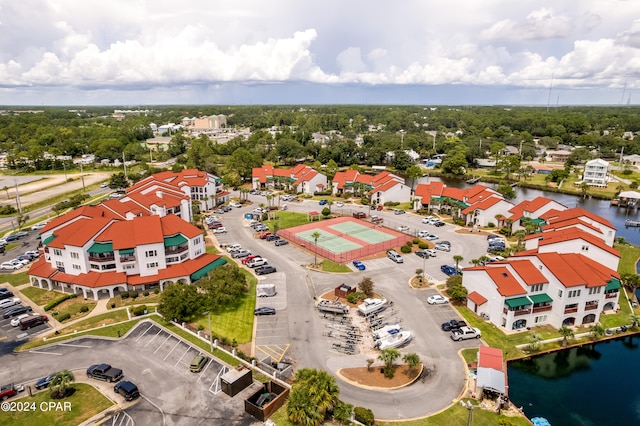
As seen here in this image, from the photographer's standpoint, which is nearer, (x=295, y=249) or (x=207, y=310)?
(x=207, y=310)

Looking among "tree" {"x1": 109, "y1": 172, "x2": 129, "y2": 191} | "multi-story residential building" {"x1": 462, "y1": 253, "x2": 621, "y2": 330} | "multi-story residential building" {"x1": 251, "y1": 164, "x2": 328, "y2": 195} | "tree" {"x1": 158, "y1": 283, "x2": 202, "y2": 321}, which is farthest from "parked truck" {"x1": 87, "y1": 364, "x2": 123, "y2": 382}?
"tree" {"x1": 109, "y1": 172, "x2": 129, "y2": 191}

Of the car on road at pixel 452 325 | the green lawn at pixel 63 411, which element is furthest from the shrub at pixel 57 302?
the car on road at pixel 452 325

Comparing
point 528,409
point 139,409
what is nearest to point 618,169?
point 528,409

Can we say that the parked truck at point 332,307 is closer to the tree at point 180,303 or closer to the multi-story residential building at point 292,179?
the tree at point 180,303

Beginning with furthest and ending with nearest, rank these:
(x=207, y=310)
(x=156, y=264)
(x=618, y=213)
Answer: (x=618, y=213), (x=156, y=264), (x=207, y=310)

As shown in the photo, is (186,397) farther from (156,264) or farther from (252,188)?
(252,188)

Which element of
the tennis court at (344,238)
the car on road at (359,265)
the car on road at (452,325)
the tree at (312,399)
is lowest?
the car on road at (452,325)
